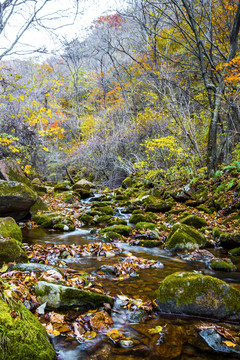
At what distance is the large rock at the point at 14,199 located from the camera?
7707mm

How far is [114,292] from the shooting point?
371 cm

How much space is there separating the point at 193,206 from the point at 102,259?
21.4ft

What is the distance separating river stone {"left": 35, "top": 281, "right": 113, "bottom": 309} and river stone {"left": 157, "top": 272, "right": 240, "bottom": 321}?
3.11ft

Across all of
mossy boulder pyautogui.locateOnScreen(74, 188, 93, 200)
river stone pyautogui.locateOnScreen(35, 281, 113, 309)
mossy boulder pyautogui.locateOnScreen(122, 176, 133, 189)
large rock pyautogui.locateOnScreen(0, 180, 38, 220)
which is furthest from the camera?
mossy boulder pyautogui.locateOnScreen(122, 176, 133, 189)

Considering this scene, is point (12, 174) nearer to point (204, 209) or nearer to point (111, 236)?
point (111, 236)

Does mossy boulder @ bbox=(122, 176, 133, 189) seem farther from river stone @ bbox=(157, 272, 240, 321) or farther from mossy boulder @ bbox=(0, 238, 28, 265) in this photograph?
river stone @ bbox=(157, 272, 240, 321)

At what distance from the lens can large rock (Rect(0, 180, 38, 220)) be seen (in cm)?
771

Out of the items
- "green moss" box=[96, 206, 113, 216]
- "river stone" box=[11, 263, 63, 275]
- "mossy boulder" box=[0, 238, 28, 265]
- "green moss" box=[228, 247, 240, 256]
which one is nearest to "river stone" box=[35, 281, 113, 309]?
"river stone" box=[11, 263, 63, 275]

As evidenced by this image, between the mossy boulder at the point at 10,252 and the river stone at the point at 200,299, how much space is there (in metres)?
2.58

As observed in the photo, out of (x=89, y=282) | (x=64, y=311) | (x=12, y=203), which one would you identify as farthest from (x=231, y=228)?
(x=12, y=203)

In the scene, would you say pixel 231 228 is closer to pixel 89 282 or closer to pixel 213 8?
pixel 89 282

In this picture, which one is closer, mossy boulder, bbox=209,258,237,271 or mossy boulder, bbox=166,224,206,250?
mossy boulder, bbox=209,258,237,271

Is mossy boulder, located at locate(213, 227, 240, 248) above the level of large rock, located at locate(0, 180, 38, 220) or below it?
below

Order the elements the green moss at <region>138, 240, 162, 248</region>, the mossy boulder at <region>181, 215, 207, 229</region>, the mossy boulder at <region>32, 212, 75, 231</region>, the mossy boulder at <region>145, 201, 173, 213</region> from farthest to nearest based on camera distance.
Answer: the mossy boulder at <region>145, 201, 173, 213</region>
the mossy boulder at <region>32, 212, 75, 231</region>
the mossy boulder at <region>181, 215, 207, 229</region>
the green moss at <region>138, 240, 162, 248</region>
